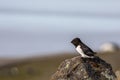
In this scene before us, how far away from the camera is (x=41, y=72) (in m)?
80.2

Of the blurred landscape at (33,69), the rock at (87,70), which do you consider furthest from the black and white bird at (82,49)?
the blurred landscape at (33,69)

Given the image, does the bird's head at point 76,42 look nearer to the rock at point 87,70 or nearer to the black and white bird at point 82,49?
the black and white bird at point 82,49

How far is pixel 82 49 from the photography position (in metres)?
19.8

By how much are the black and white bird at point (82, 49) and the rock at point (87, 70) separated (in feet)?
1.07

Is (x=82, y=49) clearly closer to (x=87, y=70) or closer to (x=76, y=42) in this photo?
(x=76, y=42)

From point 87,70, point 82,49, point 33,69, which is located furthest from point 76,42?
point 33,69

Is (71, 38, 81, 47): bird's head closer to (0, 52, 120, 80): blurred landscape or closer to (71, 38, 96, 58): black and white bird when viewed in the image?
(71, 38, 96, 58): black and white bird

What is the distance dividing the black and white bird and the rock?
33 centimetres

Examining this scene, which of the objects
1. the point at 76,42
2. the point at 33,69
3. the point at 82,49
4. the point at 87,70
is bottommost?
the point at 87,70

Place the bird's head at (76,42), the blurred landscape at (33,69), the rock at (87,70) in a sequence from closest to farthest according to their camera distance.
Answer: the rock at (87,70) < the bird's head at (76,42) < the blurred landscape at (33,69)

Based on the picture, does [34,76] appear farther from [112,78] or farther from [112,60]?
[112,78]

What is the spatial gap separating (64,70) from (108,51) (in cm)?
6294

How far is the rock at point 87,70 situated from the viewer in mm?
18609

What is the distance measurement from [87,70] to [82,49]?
122 cm
